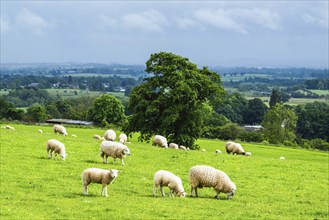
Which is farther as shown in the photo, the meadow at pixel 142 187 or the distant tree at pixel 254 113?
the distant tree at pixel 254 113

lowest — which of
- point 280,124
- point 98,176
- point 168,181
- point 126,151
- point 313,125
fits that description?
point 313,125

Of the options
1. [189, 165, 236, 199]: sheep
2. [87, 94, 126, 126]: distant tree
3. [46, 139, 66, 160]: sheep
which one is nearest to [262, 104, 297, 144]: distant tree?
[87, 94, 126, 126]: distant tree

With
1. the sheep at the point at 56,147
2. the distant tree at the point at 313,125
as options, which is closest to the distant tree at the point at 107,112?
the distant tree at the point at 313,125

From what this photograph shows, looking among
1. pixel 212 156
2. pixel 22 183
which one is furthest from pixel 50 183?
pixel 212 156

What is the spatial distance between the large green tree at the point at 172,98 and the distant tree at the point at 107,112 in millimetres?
53078

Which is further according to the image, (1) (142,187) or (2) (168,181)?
(1) (142,187)

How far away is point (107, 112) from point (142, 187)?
84.3 metres

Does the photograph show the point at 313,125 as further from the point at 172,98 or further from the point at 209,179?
the point at 209,179

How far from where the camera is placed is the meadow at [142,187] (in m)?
19.5

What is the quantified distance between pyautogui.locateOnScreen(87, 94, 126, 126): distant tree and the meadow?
6524cm

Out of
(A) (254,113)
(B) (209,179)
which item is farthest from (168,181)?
(A) (254,113)

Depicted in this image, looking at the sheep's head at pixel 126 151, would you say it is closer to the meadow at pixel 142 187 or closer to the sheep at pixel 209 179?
the meadow at pixel 142 187

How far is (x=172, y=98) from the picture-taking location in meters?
51.7

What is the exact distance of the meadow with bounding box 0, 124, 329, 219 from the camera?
19469 mm
